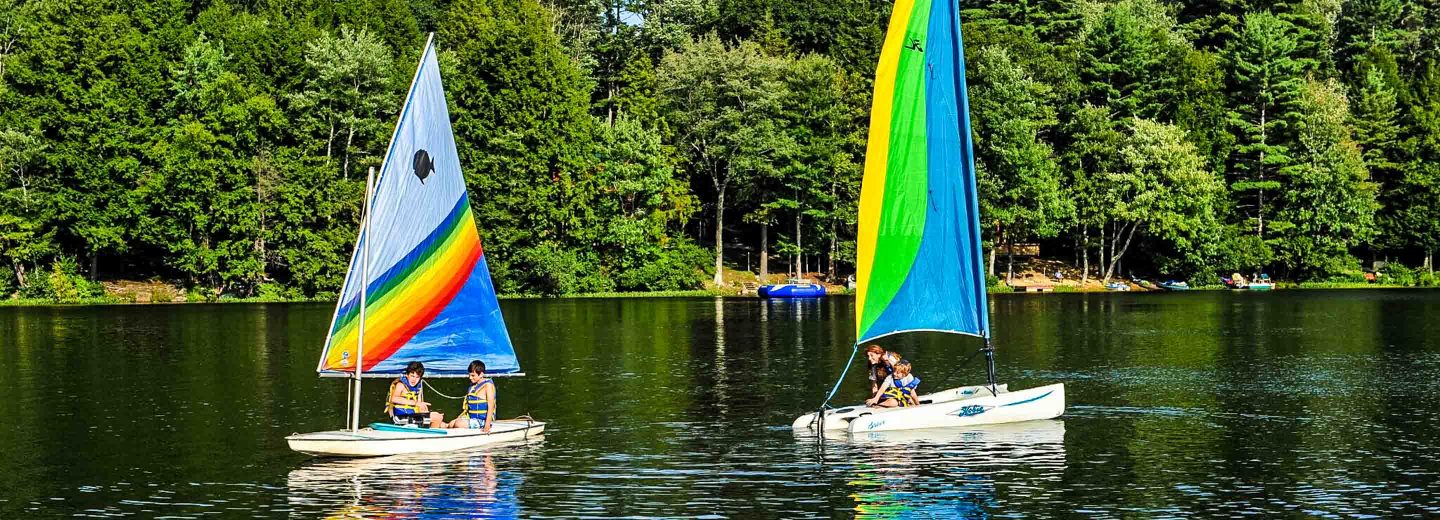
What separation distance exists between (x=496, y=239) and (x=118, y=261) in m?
30.6

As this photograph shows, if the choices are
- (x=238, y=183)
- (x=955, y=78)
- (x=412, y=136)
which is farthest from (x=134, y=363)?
(x=238, y=183)

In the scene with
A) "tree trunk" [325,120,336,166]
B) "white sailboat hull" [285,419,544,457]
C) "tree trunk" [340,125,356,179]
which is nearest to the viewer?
"white sailboat hull" [285,419,544,457]

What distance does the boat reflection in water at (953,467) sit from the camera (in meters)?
32.2

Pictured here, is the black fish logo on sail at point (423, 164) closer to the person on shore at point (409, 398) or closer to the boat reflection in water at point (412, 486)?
the person on shore at point (409, 398)

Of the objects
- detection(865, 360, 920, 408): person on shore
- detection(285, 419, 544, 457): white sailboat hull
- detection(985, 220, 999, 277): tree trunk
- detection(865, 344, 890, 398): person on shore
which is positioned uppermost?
detection(985, 220, 999, 277): tree trunk

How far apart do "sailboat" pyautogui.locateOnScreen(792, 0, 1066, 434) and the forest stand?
87579 mm

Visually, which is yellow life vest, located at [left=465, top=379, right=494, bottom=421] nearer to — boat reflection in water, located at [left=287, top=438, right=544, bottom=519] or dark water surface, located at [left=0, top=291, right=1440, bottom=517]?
boat reflection in water, located at [left=287, top=438, right=544, bottom=519]

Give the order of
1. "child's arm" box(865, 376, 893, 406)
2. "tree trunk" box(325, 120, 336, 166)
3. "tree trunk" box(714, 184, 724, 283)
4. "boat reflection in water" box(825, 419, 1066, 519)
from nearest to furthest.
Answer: "boat reflection in water" box(825, 419, 1066, 519) < "child's arm" box(865, 376, 893, 406) < "tree trunk" box(325, 120, 336, 166) < "tree trunk" box(714, 184, 724, 283)

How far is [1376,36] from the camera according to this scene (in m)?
177

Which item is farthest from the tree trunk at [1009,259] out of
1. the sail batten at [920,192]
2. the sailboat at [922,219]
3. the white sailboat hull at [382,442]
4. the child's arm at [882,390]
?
the white sailboat hull at [382,442]

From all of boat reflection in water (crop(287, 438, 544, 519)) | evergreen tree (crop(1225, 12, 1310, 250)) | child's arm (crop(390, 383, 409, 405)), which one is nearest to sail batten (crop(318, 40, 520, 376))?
child's arm (crop(390, 383, 409, 405))

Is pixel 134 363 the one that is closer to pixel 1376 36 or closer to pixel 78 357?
pixel 78 357

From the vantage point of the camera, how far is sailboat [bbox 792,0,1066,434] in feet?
135

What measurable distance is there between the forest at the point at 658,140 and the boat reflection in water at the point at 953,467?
89.2 metres
